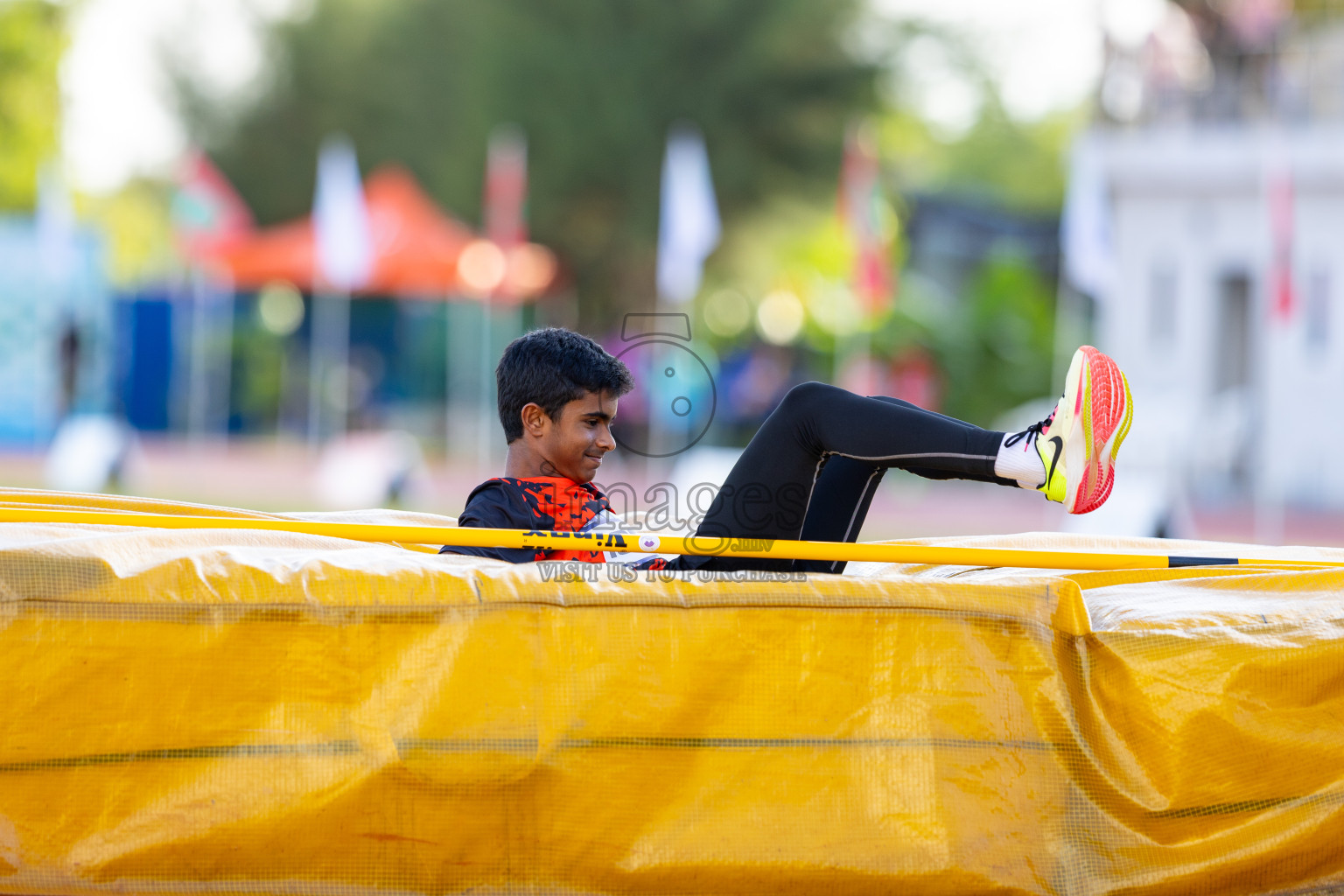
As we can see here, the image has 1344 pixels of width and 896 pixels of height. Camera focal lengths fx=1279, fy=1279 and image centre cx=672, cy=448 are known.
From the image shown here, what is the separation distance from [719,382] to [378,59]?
1358 centimetres

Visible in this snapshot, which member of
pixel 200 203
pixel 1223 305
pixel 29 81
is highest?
pixel 29 81

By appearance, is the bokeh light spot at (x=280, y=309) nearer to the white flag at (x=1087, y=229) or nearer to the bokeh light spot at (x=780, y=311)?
Result: the bokeh light spot at (x=780, y=311)

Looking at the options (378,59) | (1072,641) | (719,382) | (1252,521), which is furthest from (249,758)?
(378,59)

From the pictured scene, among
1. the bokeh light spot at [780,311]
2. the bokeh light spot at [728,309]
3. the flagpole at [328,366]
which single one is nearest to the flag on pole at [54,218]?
the flagpole at [328,366]

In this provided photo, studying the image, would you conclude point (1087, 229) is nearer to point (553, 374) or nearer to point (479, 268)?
point (479, 268)

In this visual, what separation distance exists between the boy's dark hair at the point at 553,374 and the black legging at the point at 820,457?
366mm

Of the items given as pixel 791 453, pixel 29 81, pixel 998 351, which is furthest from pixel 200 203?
pixel 791 453

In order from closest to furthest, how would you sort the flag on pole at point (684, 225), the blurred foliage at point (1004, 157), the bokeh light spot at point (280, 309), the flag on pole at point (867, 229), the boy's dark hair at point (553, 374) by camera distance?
the boy's dark hair at point (553, 374) < the flag on pole at point (867, 229) < the flag on pole at point (684, 225) < the bokeh light spot at point (280, 309) < the blurred foliage at point (1004, 157)

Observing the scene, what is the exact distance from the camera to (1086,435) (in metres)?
2.68

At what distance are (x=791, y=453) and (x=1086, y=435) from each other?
2.04 feet

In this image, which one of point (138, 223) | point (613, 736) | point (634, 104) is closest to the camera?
point (613, 736)

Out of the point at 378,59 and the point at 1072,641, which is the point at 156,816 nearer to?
the point at 1072,641

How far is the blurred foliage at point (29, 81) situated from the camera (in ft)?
65.4

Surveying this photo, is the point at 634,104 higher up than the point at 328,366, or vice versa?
the point at 634,104
